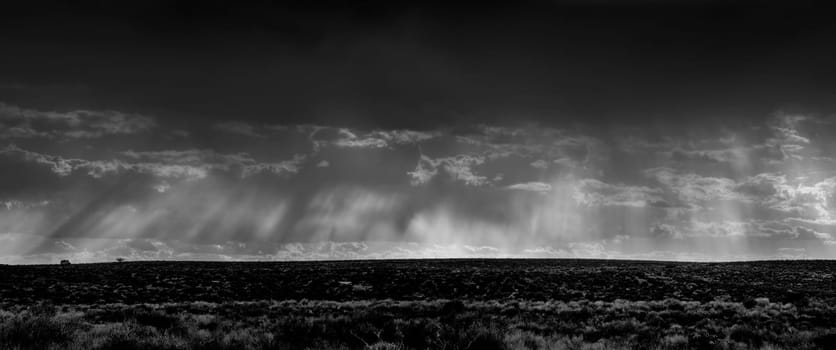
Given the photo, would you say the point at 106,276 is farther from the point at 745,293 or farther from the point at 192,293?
the point at 745,293

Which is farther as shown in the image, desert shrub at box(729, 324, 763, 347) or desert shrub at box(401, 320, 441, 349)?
desert shrub at box(729, 324, 763, 347)

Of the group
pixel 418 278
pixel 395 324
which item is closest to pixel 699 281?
pixel 418 278

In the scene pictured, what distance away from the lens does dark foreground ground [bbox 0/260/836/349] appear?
12.8 meters

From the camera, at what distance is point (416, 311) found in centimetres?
2325

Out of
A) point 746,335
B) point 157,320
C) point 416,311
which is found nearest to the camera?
point 746,335

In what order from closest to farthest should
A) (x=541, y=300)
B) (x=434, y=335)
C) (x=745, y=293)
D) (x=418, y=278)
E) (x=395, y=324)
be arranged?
(x=434, y=335) → (x=395, y=324) → (x=541, y=300) → (x=745, y=293) → (x=418, y=278)

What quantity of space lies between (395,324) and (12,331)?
1019cm

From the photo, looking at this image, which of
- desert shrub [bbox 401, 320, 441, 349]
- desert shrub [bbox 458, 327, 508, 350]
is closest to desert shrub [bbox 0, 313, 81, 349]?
desert shrub [bbox 401, 320, 441, 349]

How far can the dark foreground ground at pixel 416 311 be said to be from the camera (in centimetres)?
1278

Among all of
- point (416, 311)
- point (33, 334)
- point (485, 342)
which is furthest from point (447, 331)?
point (33, 334)

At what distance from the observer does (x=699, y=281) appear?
4166 cm

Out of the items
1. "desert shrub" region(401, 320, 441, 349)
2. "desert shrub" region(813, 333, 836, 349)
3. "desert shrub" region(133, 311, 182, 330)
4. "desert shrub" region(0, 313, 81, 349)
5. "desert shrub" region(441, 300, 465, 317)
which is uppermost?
"desert shrub" region(0, 313, 81, 349)

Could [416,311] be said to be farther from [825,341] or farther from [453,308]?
[825,341]

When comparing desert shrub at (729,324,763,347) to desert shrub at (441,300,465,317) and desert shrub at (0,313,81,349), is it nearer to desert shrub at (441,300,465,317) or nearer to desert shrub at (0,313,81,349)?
desert shrub at (441,300,465,317)
